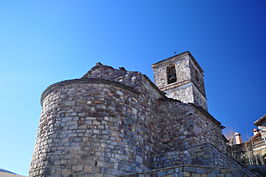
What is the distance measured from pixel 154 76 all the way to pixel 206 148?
34.3 feet

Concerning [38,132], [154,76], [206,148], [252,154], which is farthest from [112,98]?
[252,154]

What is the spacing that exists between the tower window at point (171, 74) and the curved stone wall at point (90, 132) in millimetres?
8828

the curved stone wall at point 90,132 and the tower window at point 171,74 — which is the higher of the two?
the tower window at point 171,74

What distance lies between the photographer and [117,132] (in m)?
7.24

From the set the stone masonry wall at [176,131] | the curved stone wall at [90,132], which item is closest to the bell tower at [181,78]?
the stone masonry wall at [176,131]

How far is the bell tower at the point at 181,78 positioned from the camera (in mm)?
15719

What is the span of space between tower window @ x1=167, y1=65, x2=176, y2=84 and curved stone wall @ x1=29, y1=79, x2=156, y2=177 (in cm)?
883

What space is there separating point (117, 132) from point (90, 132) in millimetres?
832

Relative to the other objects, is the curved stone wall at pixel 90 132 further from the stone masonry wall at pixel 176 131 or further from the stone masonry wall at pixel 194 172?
the stone masonry wall at pixel 194 172

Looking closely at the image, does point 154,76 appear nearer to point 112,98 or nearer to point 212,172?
point 112,98

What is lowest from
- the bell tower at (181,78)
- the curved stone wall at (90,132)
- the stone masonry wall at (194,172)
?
the stone masonry wall at (194,172)

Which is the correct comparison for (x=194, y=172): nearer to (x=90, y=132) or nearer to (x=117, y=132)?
(x=117, y=132)

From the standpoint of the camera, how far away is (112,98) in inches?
303

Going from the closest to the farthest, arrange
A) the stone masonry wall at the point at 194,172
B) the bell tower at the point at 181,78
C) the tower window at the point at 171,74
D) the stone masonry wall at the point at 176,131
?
the stone masonry wall at the point at 194,172 → the stone masonry wall at the point at 176,131 → the bell tower at the point at 181,78 → the tower window at the point at 171,74
